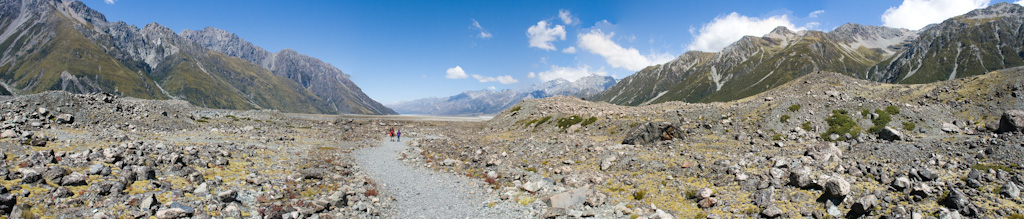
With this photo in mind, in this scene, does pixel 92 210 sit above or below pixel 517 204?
above

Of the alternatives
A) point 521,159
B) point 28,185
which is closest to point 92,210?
point 28,185

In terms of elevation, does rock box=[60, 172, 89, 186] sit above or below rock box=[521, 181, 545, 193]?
above

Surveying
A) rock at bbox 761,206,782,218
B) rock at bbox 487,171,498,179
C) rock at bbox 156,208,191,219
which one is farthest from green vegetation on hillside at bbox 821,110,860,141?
rock at bbox 156,208,191,219

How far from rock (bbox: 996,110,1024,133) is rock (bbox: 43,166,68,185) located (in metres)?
45.5

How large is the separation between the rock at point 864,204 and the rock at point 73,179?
26.3 meters

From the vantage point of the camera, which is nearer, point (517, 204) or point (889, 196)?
point (889, 196)

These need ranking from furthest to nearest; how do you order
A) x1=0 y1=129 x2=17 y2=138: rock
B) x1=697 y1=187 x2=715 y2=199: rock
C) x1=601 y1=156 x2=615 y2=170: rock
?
1. x1=601 y1=156 x2=615 y2=170: rock
2. x1=0 y1=129 x2=17 y2=138: rock
3. x1=697 y1=187 x2=715 y2=199: rock

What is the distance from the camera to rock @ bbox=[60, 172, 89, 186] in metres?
12.3

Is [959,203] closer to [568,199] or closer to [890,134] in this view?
[568,199]

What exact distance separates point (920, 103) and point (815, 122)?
9.31 meters

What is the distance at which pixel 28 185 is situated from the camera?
11727 millimetres

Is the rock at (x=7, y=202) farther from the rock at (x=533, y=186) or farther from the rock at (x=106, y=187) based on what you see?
the rock at (x=533, y=186)

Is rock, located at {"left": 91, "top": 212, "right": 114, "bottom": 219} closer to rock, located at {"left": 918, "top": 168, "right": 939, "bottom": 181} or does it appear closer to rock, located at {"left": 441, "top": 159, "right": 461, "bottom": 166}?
rock, located at {"left": 441, "top": 159, "right": 461, "bottom": 166}

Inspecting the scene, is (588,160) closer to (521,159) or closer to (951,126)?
(521,159)
